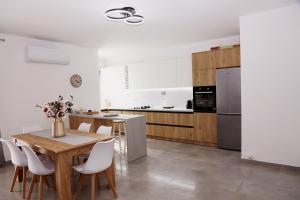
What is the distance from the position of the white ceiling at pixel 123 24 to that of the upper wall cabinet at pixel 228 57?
0.45m

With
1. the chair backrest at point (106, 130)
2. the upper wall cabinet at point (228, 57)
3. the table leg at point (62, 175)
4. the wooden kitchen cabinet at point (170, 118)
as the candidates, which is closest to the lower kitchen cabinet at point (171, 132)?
the wooden kitchen cabinet at point (170, 118)

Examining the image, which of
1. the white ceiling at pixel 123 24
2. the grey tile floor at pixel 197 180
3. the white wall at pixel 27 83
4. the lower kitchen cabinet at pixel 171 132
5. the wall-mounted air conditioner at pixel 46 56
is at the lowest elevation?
the grey tile floor at pixel 197 180

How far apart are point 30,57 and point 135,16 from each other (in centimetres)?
271

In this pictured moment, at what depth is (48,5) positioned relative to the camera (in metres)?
2.91

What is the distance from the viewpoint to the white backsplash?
5962mm

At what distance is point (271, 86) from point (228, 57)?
1.28 m

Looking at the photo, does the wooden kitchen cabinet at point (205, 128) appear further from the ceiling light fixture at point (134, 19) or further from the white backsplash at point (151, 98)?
the ceiling light fixture at point (134, 19)

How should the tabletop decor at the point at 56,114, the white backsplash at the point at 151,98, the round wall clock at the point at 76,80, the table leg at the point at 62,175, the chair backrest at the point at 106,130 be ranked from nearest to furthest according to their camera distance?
the table leg at the point at 62,175
the tabletop decor at the point at 56,114
the chair backrest at the point at 106,130
the round wall clock at the point at 76,80
the white backsplash at the point at 151,98

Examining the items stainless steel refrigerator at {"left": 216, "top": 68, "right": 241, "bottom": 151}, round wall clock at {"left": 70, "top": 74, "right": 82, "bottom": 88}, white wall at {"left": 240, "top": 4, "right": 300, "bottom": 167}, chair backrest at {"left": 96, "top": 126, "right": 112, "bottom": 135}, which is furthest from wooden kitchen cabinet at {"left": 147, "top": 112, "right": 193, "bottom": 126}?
chair backrest at {"left": 96, "top": 126, "right": 112, "bottom": 135}

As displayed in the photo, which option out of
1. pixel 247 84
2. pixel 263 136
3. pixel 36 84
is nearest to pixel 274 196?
pixel 263 136

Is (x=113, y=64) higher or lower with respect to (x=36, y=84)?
higher

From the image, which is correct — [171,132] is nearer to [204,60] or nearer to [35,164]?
[204,60]

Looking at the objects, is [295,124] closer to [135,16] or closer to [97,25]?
[135,16]

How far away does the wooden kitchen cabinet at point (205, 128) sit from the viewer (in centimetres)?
484
